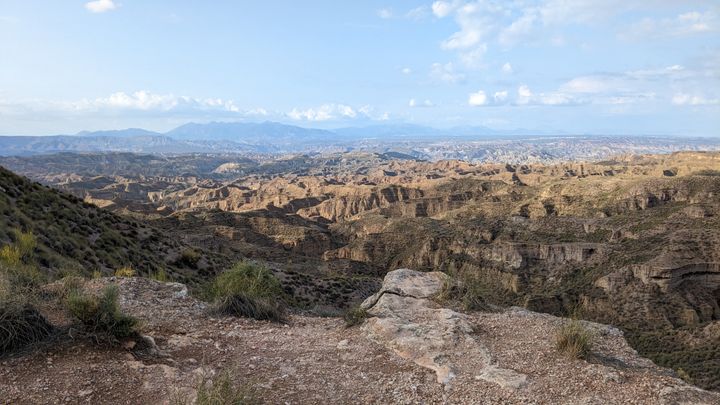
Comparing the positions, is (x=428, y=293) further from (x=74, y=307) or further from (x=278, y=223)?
(x=278, y=223)

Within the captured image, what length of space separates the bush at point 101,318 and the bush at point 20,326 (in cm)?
50

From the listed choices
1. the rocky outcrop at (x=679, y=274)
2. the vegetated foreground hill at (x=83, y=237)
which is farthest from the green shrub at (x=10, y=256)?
the rocky outcrop at (x=679, y=274)

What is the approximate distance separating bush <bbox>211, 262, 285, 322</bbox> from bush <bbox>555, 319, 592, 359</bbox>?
6.05m

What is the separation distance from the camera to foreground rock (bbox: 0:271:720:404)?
6.90 m

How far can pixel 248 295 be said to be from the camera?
37.0 ft

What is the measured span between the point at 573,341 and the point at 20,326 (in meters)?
9.48

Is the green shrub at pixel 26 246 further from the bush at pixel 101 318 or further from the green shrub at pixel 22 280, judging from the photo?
the bush at pixel 101 318

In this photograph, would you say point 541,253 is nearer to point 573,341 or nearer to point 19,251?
point 573,341

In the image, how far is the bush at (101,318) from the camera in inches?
317

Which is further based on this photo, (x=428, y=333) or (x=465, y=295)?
(x=465, y=295)

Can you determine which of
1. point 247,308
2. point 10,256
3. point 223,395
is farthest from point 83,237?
point 223,395

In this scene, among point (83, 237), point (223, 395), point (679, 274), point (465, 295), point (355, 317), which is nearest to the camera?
point (223, 395)

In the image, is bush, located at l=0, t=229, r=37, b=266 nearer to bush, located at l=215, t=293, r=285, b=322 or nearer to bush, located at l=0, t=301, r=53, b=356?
bush, located at l=0, t=301, r=53, b=356

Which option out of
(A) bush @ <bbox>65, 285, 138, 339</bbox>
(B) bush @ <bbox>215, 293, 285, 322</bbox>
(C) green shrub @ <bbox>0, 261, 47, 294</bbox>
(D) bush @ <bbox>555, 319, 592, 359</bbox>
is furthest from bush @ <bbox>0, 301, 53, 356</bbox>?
(D) bush @ <bbox>555, 319, 592, 359</bbox>
